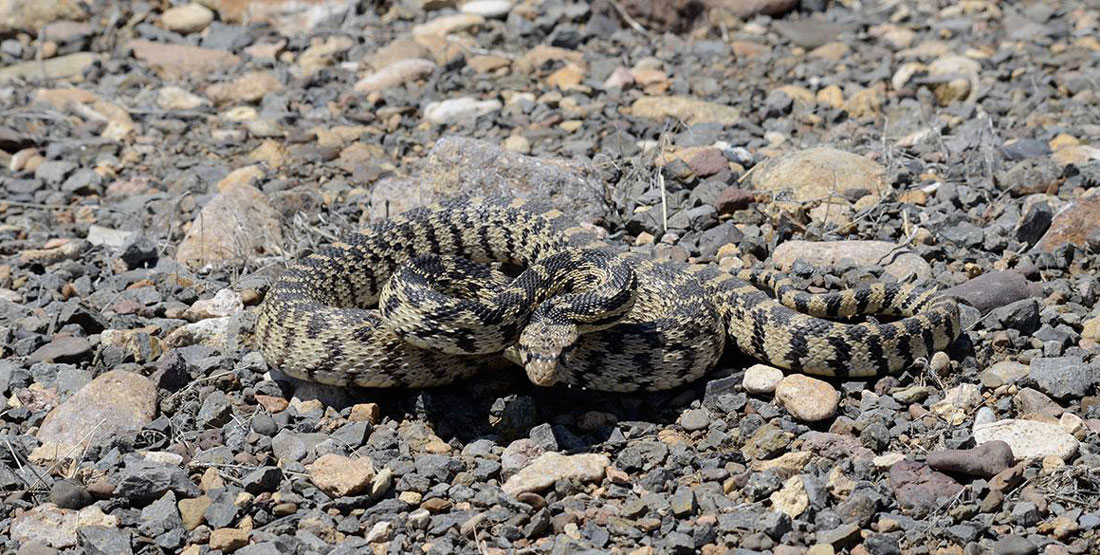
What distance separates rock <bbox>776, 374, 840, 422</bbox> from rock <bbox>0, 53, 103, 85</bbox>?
1074cm

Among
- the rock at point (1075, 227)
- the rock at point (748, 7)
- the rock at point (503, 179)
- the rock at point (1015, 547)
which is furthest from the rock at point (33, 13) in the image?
the rock at point (1015, 547)

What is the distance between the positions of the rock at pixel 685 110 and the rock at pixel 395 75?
273 centimetres

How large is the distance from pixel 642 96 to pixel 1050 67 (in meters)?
4.52

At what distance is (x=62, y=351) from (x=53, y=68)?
7.55m

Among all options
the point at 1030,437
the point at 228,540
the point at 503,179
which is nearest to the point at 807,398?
the point at 1030,437

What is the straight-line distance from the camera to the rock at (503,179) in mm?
10625

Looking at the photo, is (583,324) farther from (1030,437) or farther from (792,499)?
(1030,437)

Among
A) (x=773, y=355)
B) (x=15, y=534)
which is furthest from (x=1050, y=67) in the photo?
(x=15, y=534)

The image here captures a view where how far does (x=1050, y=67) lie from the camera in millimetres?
13555

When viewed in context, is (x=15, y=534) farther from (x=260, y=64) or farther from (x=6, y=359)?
(x=260, y=64)

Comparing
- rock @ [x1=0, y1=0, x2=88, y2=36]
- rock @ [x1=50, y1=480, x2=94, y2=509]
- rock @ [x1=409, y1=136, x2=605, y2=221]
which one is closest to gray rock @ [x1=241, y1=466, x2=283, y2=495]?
rock @ [x1=50, y1=480, x2=94, y2=509]

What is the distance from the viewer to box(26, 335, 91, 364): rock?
902 cm

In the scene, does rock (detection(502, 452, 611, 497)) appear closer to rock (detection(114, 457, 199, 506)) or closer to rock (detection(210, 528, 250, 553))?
rock (detection(210, 528, 250, 553))

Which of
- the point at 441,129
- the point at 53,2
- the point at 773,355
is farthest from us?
the point at 53,2
